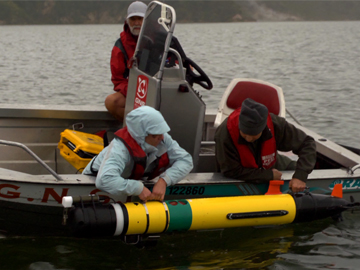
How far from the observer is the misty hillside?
269 ft

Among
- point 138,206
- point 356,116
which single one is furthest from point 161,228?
point 356,116

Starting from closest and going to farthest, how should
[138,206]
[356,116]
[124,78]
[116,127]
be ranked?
[138,206], [124,78], [116,127], [356,116]

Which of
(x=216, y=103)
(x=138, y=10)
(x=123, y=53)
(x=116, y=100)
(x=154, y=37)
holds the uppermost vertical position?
(x=138, y=10)

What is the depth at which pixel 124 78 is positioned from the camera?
5398 mm

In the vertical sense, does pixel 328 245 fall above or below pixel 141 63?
below

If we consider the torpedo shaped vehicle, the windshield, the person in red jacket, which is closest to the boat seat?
the person in red jacket

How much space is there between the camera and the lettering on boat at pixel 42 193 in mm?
4121

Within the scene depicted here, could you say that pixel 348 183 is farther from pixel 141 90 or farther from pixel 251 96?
pixel 141 90

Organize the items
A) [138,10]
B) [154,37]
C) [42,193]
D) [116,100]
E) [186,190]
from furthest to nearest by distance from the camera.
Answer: [116,100] < [138,10] < [154,37] < [186,190] < [42,193]

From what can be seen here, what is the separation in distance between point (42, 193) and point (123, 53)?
1.71 m

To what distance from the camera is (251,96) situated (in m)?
5.53

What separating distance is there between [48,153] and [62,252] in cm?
138

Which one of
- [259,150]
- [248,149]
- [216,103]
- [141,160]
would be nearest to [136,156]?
[141,160]

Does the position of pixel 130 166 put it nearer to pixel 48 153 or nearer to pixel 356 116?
pixel 48 153
